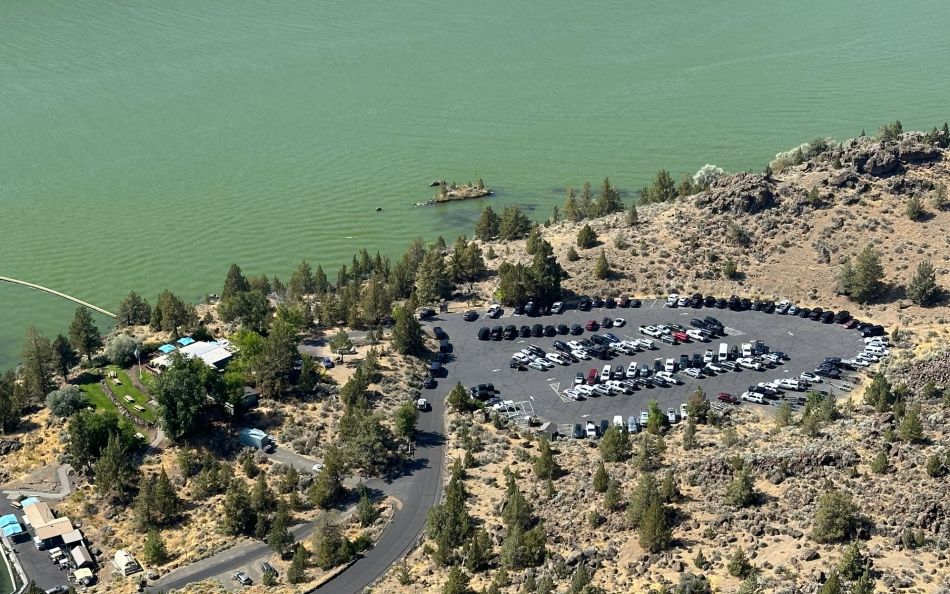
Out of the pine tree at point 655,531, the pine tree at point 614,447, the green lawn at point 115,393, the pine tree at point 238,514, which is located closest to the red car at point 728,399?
the pine tree at point 614,447

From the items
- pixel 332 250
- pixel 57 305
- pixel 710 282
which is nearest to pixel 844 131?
pixel 710 282

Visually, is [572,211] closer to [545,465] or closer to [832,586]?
[545,465]

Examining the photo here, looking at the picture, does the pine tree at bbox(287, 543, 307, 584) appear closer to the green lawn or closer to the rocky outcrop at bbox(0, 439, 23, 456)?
the green lawn

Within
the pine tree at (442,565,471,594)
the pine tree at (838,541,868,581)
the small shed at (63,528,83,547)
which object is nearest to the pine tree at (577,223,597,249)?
the pine tree at (442,565,471,594)

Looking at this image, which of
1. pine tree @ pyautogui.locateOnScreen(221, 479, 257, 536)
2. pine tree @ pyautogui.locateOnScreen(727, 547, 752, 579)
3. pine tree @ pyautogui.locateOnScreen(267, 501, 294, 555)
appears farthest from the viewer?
pine tree @ pyautogui.locateOnScreen(221, 479, 257, 536)

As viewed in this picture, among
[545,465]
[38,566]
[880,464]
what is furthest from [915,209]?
[38,566]

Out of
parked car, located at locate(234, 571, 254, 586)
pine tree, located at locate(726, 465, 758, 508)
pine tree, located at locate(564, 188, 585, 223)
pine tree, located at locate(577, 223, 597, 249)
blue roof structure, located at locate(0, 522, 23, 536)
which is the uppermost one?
pine tree, located at locate(564, 188, 585, 223)

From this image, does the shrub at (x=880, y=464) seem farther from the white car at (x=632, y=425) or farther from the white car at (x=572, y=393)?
the white car at (x=572, y=393)
